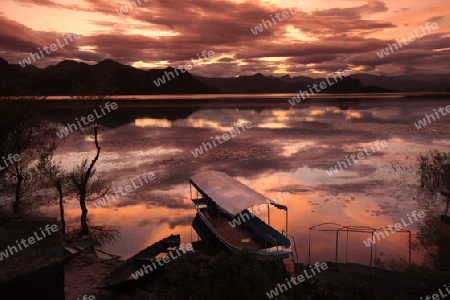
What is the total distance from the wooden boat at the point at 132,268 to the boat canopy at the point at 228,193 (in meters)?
4.20

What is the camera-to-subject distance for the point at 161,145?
205 feet

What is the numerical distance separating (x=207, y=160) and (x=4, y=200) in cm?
2499

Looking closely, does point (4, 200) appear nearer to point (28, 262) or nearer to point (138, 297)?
point (138, 297)

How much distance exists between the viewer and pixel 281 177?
40406mm

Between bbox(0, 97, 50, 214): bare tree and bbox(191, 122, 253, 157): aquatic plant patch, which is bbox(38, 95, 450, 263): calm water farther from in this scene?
bbox(0, 97, 50, 214): bare tree

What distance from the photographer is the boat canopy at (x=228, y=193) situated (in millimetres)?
22281

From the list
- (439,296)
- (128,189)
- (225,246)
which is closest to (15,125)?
(128,189)

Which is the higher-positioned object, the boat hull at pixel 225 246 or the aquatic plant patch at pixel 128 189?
the aquatic plant patch at pixel 128 189

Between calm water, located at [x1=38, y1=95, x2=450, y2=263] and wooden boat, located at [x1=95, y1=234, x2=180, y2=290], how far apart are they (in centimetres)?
240

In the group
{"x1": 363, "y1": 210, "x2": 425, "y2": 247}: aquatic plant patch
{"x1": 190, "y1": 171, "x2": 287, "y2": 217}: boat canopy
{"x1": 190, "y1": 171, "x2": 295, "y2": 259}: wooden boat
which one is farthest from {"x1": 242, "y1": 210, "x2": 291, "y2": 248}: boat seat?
{"x1": 363, "y1": 210, "x2": 425, "y2": 247}: aquatic plant patch

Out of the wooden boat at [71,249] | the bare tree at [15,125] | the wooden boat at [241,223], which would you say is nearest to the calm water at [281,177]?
the wooden boat at [71,249]

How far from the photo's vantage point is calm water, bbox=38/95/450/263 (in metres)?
26.6

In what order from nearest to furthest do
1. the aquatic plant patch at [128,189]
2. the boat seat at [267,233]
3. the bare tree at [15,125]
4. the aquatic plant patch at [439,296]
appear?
the aquatic plant patch at [439,296], the boat seat at [267,233], the bare tree at [15,125], the aquatic plant patch at [128,189]

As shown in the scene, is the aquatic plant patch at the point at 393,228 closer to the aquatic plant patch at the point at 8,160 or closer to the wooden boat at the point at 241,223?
the wooden boat at the point at 241,223
